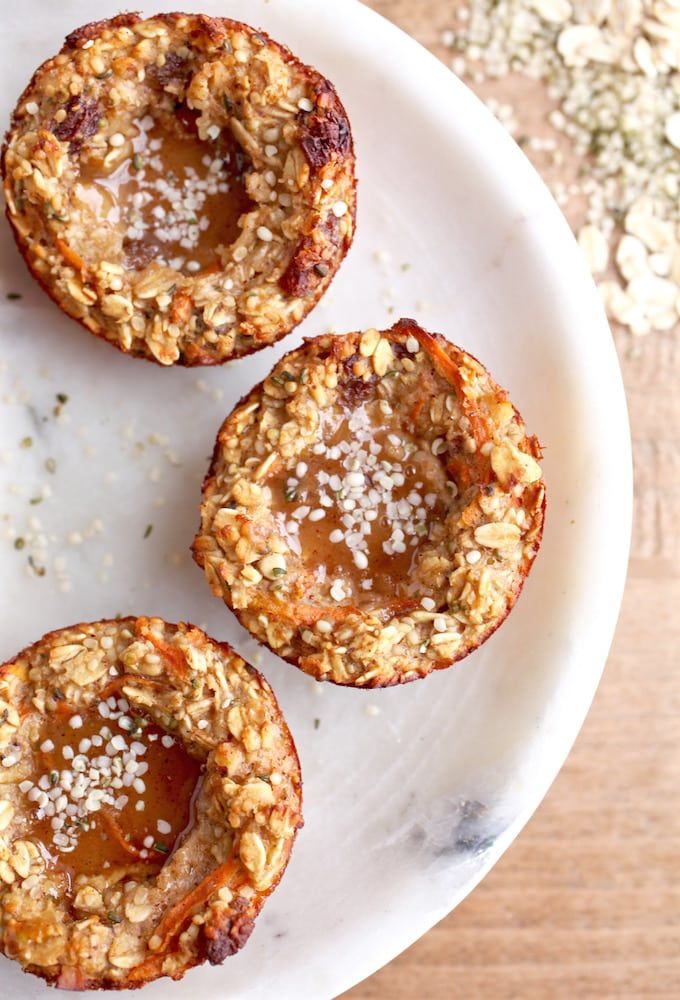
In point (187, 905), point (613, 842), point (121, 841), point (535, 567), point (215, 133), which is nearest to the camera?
point (187, 905)

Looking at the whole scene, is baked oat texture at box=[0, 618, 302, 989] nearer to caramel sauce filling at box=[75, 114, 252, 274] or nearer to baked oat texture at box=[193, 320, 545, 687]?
baked oat texture at box=[193, 320, 545, 687]

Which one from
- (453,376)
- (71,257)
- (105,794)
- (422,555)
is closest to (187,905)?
(105,794)

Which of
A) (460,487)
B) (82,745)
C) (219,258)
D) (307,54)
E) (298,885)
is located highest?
(307,54)

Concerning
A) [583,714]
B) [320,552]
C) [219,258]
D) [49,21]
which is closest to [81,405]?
[219,258]

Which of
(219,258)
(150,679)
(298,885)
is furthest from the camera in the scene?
(298,885)

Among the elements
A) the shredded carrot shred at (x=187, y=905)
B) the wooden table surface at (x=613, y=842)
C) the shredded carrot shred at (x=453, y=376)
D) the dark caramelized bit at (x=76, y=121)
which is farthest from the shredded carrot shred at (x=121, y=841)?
the dark caramelized bit at (x=76, y=121)

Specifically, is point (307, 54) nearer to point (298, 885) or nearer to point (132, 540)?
point (132, 540)

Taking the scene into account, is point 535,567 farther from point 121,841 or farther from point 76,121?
point 76,121
